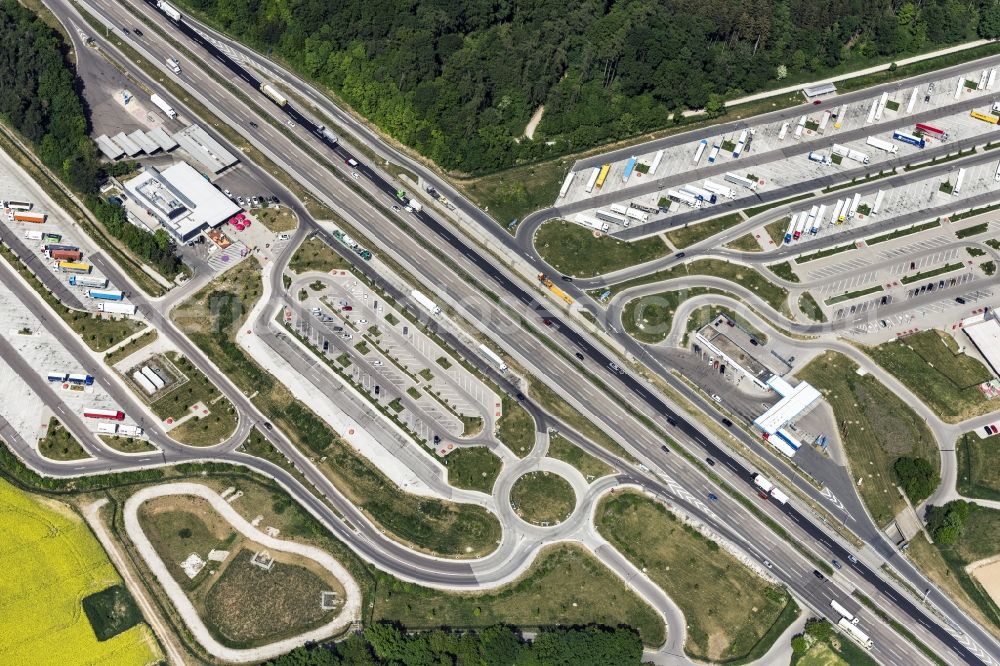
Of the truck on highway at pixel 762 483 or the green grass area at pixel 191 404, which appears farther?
the green grass area at pixel 191 404

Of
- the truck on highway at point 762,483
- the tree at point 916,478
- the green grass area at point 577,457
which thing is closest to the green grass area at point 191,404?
the green grass area at point 577,457

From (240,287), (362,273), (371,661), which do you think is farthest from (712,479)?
(240,287)

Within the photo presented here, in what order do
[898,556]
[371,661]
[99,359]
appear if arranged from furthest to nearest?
1. [99,359]
2. [898,556]
3. [371,661]

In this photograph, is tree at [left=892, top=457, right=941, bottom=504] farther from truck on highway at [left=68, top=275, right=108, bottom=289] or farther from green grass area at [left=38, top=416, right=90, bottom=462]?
truck on highway at [left=68, top=275, right=108, bottom=289]

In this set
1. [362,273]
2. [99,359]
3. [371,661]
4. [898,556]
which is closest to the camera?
[371,661]

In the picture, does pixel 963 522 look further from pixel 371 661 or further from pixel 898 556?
pixel 371 661

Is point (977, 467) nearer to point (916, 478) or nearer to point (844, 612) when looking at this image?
point (916, 478)

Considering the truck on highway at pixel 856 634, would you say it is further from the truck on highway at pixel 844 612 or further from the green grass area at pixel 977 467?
the green grass area at pixel 977 467
